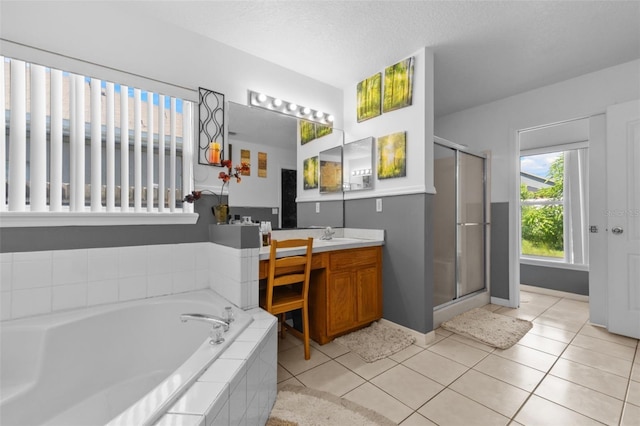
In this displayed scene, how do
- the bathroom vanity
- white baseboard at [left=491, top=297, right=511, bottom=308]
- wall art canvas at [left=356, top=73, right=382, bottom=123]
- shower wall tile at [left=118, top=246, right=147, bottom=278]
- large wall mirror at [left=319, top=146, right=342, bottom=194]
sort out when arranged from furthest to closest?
white baseboard at [left=491, top=297, right=511, bottom=308], large wall mirror at [left=319, top=146, right=342, bottom=194], wall art canvas at [left=356, top=73, right=382, bottom=123], the bathroom vanity, shower wall tile at [left=118, top=246, right=147, bottom=278]

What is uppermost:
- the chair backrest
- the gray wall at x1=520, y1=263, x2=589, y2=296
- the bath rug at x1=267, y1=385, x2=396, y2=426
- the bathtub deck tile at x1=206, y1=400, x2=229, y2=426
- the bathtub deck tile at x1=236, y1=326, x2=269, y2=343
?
the chair backrest

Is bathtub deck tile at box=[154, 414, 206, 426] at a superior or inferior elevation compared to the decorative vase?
inferior

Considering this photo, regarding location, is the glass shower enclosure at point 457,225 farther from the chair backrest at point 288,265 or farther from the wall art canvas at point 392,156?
the chair backrest at point 288,265

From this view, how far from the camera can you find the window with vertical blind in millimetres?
→ 1610

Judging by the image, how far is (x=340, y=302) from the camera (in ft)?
7.68

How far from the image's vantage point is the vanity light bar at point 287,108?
2.48 metres

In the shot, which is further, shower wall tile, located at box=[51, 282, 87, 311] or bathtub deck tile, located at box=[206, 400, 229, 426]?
shower wall tile, located at box=[51, 282, 87, 311]

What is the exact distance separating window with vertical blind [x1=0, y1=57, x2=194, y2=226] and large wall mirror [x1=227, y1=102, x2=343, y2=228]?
0.37m

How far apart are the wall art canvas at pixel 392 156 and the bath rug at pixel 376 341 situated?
1391 millimetres

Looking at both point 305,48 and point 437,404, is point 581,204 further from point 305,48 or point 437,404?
point 305,48

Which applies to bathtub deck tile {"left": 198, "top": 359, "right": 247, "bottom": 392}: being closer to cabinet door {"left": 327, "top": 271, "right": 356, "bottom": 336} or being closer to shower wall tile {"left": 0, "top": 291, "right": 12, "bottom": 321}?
cabinet door {"left": 327, "top": 271, "right": 356, "bottom": 336}

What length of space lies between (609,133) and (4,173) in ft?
14.9

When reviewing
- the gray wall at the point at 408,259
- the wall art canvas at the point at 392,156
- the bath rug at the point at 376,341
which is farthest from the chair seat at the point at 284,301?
the wall art canvas at the point at 392,156

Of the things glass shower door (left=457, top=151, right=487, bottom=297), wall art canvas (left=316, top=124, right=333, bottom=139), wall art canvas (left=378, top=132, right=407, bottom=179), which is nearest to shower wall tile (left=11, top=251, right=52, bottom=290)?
wall art canvas (left=316, top=124, right=333, bottom=139)
